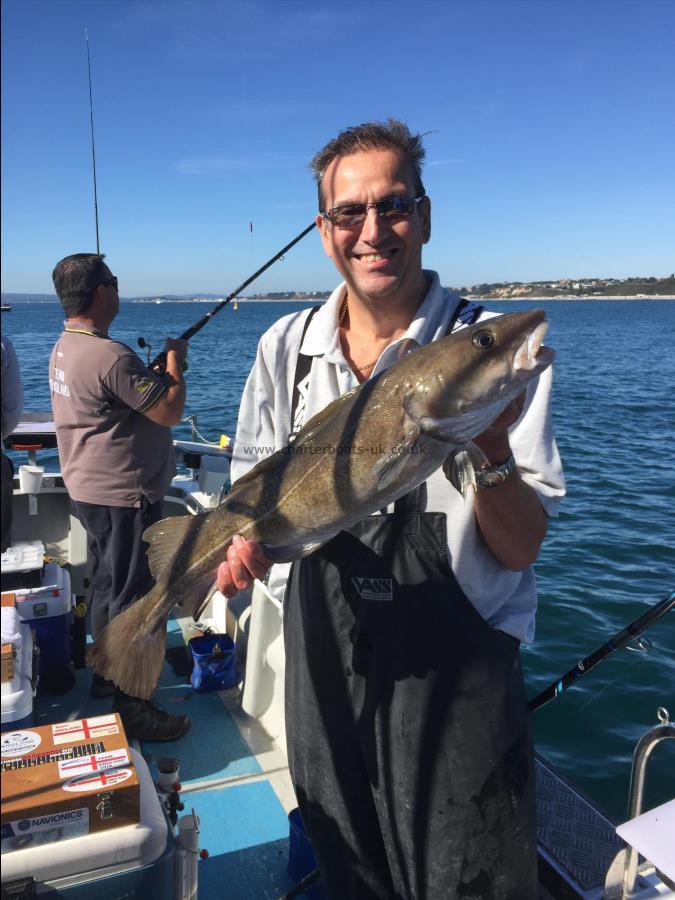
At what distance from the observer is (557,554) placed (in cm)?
1052

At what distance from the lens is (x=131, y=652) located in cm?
258

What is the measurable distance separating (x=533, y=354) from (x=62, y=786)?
2103 mm

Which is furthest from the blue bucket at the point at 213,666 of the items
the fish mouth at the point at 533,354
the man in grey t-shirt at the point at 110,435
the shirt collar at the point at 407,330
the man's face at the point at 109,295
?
the fish mouth at the point at 533,354

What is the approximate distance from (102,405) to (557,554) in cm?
783

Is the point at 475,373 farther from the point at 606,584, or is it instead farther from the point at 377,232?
the point at 606,584

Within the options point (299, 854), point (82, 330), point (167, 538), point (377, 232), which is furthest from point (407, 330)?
point (82, 330)

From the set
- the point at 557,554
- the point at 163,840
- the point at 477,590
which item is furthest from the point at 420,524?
the point at 557,554

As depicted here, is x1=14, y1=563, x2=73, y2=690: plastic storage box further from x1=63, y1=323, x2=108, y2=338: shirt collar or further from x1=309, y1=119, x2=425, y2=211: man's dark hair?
x1=309, y1=119, x2=425, y2=211: man's dark hair

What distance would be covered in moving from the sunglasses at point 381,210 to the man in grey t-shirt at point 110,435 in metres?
2.58

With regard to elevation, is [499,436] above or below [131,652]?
above

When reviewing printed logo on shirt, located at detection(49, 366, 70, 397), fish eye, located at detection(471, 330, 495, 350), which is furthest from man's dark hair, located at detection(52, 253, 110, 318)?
fish eye, located at detection(471, 330, 495, 350)

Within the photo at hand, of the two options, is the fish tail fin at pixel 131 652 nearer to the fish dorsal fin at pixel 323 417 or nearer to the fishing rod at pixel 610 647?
the fish dorsal fin at pixel 323 417

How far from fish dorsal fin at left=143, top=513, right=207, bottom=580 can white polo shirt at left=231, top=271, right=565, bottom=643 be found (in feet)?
1.19

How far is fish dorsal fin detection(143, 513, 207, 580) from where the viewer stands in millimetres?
2787
